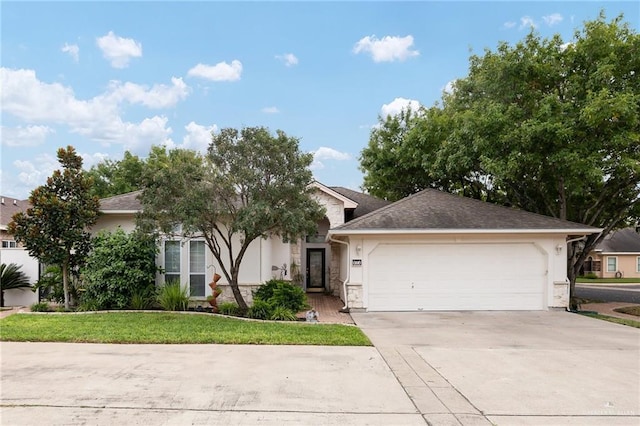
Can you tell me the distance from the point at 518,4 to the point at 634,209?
8.95 m

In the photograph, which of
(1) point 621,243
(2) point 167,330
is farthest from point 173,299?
(1) point 621,243

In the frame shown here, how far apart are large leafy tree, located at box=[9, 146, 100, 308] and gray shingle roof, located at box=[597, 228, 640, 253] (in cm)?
3816

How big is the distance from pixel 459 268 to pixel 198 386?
9.15 m

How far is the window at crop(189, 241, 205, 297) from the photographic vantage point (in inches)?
504

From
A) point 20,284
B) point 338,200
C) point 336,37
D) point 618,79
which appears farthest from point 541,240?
point 20,284

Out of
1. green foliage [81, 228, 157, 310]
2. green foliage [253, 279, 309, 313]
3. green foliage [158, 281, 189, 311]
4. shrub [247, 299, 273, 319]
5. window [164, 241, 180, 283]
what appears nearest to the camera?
shrub [247, 299, 273, 319]

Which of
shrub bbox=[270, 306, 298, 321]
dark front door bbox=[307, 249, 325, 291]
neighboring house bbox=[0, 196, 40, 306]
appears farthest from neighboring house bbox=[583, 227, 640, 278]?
neighboring house bbox=[0, 196, 40, 306]

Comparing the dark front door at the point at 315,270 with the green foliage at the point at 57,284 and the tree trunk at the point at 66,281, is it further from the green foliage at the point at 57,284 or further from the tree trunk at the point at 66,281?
the tree trunk at the point at 66,281

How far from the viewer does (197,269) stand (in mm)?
12836

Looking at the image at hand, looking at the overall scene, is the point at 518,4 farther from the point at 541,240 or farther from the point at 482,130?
the point at 541,240

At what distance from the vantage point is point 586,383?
216 inches

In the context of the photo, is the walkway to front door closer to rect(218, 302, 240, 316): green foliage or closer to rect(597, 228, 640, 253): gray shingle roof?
rect(218, 302, 240, 316): green foliage

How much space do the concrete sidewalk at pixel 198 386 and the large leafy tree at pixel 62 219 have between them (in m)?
4.67

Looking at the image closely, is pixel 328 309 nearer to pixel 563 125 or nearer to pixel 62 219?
pixel 62 219
